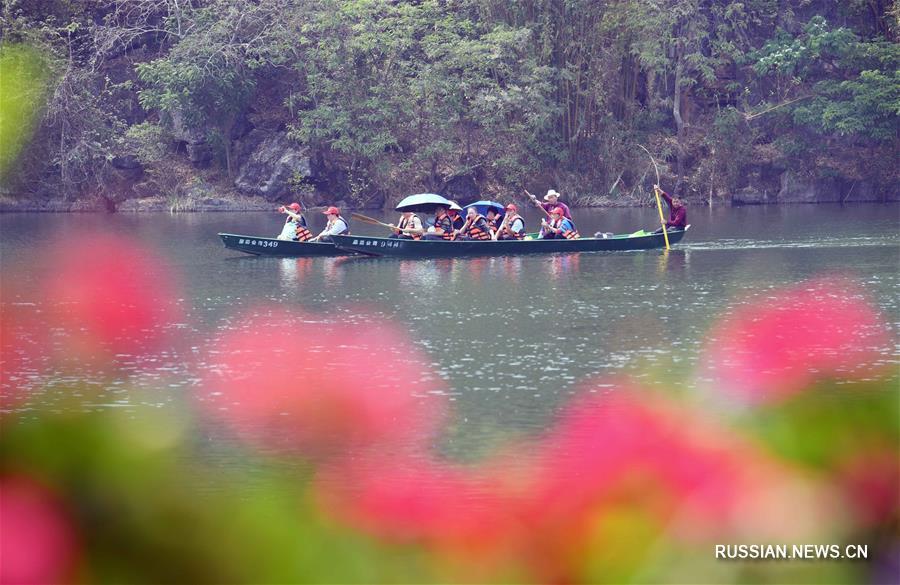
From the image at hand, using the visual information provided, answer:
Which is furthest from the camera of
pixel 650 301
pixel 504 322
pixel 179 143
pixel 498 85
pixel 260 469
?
pixel 179 143

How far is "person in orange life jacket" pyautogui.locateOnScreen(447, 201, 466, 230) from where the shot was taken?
32.9m

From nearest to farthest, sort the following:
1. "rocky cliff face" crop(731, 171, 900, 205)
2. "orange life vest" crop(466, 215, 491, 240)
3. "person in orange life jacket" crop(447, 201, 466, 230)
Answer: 1. "orange life vest" crop(466, 215, 491, 240)
2. "person in orange life jacket" crop(447, 201, 466, 230)
3. "rocky cliff face" crop(731, 171, 900, 205)

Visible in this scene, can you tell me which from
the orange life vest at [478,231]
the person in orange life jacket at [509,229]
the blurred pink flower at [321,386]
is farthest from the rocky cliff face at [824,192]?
the blurred pink flower at [321,386]

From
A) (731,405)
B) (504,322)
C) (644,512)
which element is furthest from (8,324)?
(644,512)

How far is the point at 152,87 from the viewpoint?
5241cm

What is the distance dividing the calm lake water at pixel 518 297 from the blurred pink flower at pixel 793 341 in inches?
14.8

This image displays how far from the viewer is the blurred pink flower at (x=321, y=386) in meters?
14.2

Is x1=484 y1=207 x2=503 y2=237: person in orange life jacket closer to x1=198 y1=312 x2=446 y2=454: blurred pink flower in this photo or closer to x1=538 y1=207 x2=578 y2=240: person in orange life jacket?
x1=538 y1=207 x2=578 y2=240: person in orange life jacket

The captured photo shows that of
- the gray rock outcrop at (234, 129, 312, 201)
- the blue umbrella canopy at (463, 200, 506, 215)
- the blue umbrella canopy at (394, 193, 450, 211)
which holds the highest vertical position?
the gray rock outcrop at (234, 129, 312, 201)

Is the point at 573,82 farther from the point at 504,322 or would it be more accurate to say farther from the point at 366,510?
the point at 366,510

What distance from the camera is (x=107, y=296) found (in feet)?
85.4

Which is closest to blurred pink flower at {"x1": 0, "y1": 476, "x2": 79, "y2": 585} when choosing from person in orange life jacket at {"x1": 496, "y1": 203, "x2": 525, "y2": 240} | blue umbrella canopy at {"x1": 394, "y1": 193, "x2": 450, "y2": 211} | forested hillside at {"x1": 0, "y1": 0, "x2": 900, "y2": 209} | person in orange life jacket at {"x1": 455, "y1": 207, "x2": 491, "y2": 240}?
blue umbrella canopy at {"x1": 394, "y1": 193, "x2": 450, "y2": 211}

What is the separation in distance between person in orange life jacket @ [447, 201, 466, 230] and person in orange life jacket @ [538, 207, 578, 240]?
197cm

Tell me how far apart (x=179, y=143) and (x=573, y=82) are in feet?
50.4
